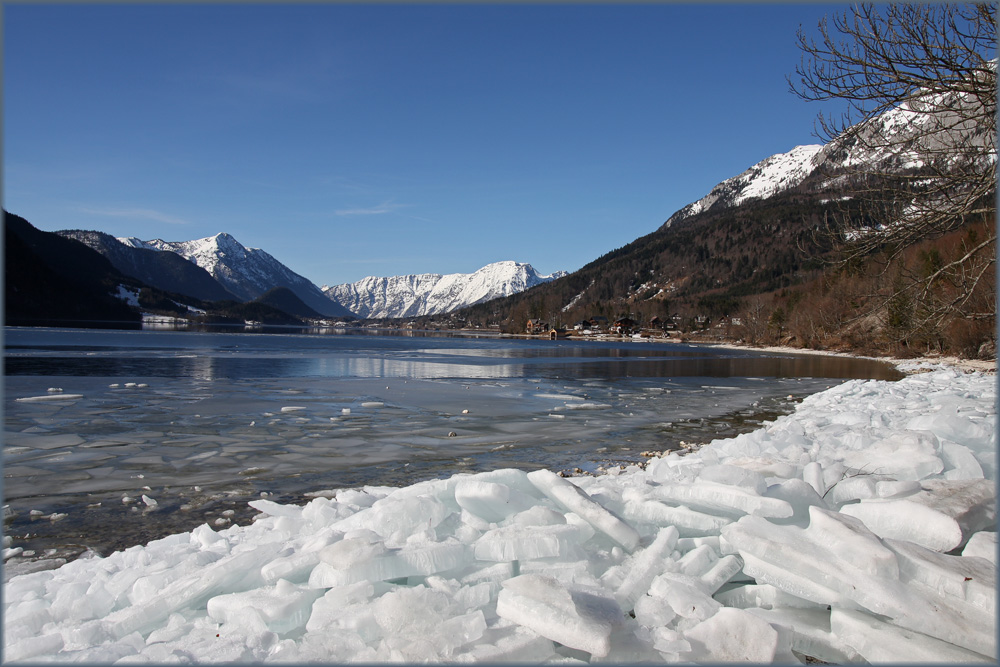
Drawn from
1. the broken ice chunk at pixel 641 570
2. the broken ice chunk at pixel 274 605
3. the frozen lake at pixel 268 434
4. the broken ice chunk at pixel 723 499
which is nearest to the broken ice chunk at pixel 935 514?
the broken ice chunk at pixel 723 499

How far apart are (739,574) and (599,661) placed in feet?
4.28

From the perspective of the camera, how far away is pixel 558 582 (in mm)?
3148

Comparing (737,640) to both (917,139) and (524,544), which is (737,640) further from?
(917,139)

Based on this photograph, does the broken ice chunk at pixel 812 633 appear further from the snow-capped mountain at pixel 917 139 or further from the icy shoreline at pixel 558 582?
the snow-capped mountain at pixel 917 139

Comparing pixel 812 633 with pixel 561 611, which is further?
pixel 812 633

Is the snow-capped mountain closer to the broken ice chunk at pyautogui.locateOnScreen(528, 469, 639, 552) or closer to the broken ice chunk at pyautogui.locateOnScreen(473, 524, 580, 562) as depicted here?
the broken ice chunk at pyautogui.locateOnScreen(528, 469, 639, 552)

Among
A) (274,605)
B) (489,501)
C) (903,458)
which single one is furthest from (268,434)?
(903,458)

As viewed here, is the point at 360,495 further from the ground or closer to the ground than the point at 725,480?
closer to the ground

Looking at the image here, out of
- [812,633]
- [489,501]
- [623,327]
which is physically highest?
[623,327]

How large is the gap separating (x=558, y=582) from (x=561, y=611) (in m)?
0.27

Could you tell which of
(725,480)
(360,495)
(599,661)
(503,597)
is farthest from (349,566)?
(725,480)

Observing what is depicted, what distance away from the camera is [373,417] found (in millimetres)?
12688

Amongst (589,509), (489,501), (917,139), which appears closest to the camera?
(589,509)

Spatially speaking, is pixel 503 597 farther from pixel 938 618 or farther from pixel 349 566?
pixel 938 618
